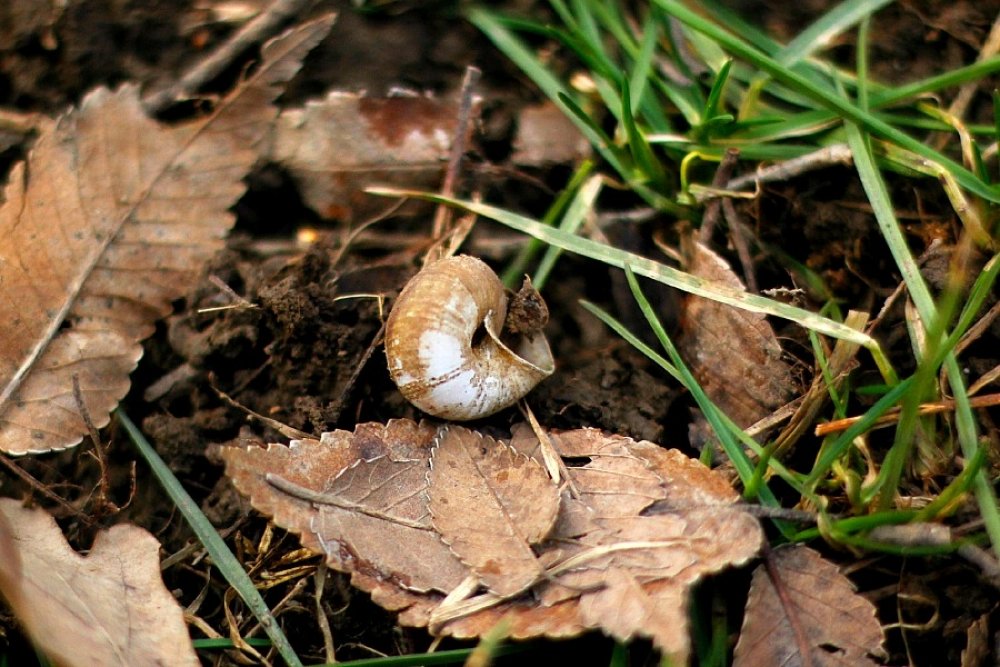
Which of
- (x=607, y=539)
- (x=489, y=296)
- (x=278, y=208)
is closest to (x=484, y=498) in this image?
(x=607, y=539)

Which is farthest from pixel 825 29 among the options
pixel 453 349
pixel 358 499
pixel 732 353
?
pixel 358 499

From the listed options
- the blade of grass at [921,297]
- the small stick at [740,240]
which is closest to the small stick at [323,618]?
the small stick at [740,240]

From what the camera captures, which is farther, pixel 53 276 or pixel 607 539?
pixel 53 276

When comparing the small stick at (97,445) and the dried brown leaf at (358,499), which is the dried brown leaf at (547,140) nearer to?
the dried brown leaf at (358,499)

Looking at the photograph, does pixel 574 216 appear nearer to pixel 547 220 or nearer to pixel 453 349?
pixel 547 220

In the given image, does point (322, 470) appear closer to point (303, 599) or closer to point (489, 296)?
point (303, 599)

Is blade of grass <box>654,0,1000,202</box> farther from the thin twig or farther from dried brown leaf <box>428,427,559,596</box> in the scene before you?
dried brown leaf <box>428,427,559,596</box>
